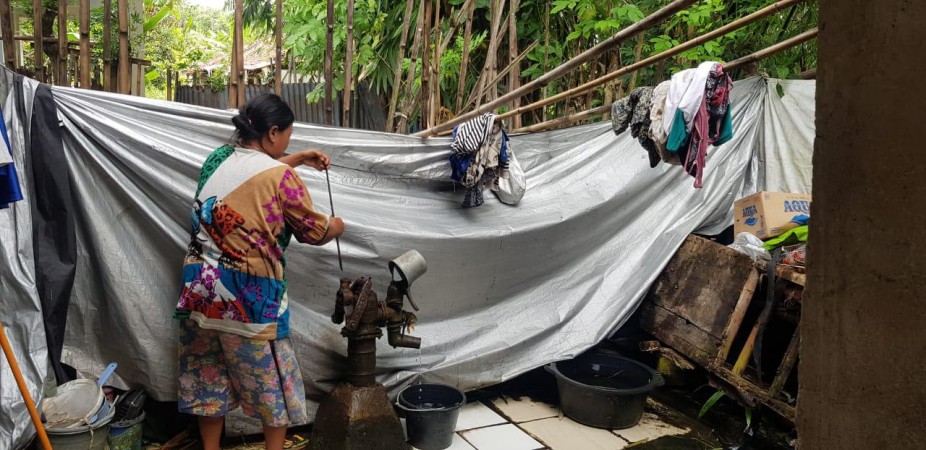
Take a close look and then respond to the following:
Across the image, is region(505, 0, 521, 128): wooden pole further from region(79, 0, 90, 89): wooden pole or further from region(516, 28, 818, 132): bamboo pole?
region(79, 0, 90, 89): wooden pole

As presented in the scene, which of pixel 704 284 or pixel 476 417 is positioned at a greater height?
pixel 704 284

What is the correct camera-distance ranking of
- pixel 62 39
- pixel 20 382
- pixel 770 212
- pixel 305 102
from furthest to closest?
pixel 305 102
pixel 770 212
pixel 62 39
pixel 20 382

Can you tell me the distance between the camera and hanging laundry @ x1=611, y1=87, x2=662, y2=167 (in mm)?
3533

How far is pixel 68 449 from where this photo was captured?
9.30 ft

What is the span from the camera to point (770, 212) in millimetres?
4336

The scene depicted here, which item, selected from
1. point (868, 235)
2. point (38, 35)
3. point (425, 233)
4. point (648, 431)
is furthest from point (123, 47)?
point (648, 431)

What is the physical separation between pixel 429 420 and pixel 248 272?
4.48 feet

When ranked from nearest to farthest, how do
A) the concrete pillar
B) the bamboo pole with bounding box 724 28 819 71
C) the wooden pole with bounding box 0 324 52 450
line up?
the concrete pillar
the wooden pole with bounding box 0 324 52 450
the bamboo pole with bounding box 724 28 819 71

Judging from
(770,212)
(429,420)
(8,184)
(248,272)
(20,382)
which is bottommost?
(429,420)

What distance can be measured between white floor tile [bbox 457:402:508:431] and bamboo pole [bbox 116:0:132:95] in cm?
267

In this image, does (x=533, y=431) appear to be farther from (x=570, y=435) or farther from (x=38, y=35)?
(x=38, y=35)

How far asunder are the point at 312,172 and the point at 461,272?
1.10m

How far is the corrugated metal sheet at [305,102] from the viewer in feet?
23.4

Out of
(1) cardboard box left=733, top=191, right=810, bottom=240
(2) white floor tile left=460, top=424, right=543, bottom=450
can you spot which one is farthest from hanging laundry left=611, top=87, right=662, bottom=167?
(2) white floor tile left=460, top=424, right=543, bottom=450
